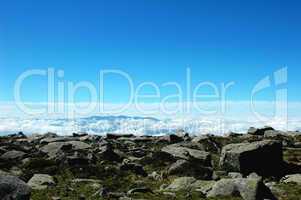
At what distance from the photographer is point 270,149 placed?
1617 inches

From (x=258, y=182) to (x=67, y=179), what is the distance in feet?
54.8

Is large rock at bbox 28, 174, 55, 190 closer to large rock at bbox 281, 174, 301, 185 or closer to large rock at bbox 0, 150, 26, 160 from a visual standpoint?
large rock at bbox 0, 150, 26, 160

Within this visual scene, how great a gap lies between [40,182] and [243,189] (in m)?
15.5

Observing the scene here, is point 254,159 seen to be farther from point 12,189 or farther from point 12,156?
point 12,156

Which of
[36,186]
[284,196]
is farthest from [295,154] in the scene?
[36,186]

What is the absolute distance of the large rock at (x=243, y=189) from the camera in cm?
2652

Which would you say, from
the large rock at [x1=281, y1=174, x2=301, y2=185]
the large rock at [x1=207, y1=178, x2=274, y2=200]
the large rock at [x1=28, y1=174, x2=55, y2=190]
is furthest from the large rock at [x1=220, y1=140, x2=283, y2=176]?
the large rock at [x1=28, y1=174, x2=55, y2=190]

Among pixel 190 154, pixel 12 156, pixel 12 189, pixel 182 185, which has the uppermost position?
pixel 12 189

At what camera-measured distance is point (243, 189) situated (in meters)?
27.0

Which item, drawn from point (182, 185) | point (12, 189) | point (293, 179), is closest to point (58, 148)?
point (182, 185)

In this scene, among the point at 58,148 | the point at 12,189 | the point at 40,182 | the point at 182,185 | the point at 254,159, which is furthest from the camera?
the point at 58,148

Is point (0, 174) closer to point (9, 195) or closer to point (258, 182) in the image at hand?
point (9, 195)

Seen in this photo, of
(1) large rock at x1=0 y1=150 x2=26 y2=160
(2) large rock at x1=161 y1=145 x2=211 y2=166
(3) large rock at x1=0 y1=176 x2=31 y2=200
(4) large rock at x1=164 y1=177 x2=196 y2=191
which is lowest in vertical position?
(1) large rock at x1=0 y1=150 x2=26 y2=160

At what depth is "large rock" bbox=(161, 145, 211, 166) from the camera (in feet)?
142
